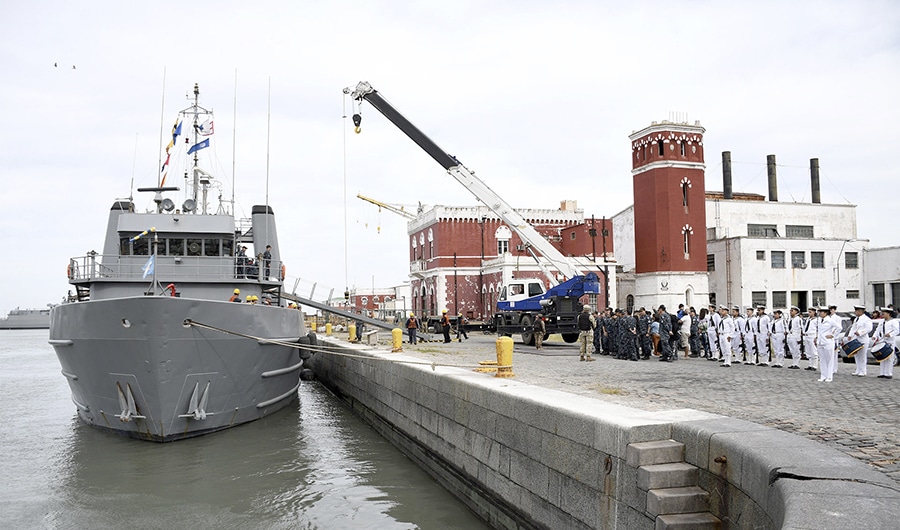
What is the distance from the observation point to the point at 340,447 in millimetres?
15148

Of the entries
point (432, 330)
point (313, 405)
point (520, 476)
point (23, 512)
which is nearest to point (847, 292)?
point (432, 330)

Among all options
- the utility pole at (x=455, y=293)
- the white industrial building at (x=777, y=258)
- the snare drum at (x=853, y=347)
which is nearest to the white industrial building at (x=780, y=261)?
the white industrial building at (x=777, y=258)

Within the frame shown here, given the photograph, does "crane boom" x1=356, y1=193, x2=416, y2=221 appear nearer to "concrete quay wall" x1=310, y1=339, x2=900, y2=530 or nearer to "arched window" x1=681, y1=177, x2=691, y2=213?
"arched window" x1=681, y1=177, x2=691, y2=213

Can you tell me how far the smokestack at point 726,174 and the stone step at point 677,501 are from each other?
53271 mm

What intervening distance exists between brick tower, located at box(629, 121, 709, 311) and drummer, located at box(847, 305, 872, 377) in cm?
3002

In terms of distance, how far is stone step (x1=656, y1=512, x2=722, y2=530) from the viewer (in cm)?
562

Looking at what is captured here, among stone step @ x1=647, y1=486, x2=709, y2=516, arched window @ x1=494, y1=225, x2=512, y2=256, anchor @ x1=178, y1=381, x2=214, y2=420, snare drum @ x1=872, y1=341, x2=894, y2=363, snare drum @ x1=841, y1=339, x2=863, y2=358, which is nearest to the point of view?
stone step @ x1=647, y1=486, x2=709, y2=516

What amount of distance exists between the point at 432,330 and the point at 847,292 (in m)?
27.5

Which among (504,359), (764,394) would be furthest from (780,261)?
→ (504,359)

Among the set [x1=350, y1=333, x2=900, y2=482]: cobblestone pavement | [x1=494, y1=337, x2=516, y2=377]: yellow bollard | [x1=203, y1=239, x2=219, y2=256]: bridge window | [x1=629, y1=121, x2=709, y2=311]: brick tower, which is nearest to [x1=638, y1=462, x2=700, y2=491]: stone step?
[x1=350, y1=333, x2=900, y2=482]: cobblestone pavement

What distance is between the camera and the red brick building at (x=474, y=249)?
4809cm

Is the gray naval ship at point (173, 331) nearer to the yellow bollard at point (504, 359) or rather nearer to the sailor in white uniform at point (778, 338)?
the yellow bollard at point (504, 359)

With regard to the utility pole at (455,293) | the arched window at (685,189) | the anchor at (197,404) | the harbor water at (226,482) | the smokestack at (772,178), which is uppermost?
the smokestack at (772,178)

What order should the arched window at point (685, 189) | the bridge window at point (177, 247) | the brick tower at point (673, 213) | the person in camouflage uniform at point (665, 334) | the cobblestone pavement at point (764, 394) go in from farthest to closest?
the arched window at point (685, 189) < the brick tower at point (673, 213) < the person in camouflage uniform at point (665, 334) < the bridge window at point (177, 247) < the cobblestone pavement at point (764, 394)
